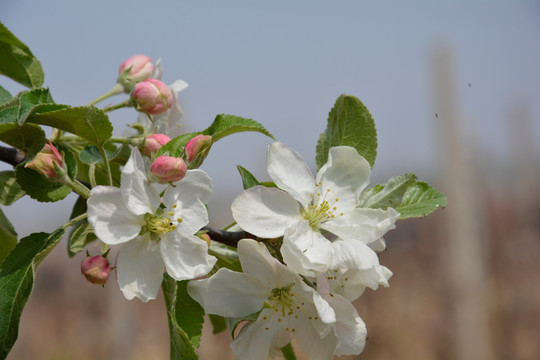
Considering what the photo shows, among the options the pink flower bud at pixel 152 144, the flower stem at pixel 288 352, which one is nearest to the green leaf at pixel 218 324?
the flower stem at pixel 288 352

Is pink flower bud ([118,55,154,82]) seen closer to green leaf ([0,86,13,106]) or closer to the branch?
green leaf ([0,86,13,106])

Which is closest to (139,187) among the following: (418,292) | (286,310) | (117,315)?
(286,310)

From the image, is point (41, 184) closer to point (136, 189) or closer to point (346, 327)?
point (136, 189)

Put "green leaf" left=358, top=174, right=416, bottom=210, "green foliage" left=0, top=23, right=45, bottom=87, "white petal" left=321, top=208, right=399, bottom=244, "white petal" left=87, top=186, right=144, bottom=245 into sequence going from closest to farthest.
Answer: "white petal" left=87, top=186, right=144, bottom=245 → "white petal" left=321, top=208, right=399, bottom=244 → "green leaf" left=358, top=174, right=416, bottom=210 → "green foliage" left=0, top=23, right=45, bottom=87

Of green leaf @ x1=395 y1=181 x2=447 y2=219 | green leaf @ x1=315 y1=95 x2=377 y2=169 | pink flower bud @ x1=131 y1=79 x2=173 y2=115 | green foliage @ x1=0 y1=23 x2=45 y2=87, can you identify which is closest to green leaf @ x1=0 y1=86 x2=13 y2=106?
green foliage @ x1=0 y1=23 x2=45 y2=87

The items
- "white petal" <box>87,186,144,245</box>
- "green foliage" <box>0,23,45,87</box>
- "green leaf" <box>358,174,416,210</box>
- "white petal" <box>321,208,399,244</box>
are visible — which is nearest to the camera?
"white petal" <box>87,186,144,245</box>

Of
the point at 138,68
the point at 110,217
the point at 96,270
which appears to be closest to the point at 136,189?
the point at 110,217

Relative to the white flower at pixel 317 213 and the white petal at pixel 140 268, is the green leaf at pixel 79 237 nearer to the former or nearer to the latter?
the white petal at pixel 140 268
